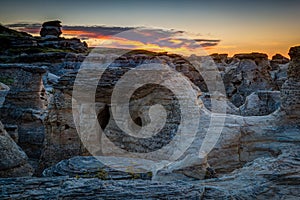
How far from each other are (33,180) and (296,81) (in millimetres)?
9852

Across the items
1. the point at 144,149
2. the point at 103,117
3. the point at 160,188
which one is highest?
the point at 103,117

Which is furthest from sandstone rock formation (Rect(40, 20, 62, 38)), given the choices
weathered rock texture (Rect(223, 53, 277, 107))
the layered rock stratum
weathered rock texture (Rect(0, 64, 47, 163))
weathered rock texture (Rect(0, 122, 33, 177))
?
weathered rock texture (Rect(0, 122, 33, 177))

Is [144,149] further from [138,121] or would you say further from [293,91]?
[293,91]

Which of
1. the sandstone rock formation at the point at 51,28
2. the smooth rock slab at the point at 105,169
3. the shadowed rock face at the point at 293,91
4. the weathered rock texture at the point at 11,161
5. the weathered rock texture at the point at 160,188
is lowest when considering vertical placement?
the weathered rock texture at the point at 11,161

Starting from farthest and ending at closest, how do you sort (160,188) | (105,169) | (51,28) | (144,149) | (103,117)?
(51,28), (103,117), (144,149), (105,169), (160,188)

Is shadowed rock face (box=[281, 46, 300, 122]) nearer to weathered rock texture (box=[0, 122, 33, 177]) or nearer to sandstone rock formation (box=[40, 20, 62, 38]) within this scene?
weathered rock texture (box=[0, 122, 33, 177])

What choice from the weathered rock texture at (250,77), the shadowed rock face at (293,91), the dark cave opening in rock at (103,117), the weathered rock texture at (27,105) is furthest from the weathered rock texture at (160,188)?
the weathered rock texture at (250,77)

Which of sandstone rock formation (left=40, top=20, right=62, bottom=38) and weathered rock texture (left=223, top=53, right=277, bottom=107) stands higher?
sandstone rock formation (left=40, top=20, right=62, bottom=38)

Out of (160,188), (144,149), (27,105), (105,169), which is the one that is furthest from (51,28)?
(160,188)

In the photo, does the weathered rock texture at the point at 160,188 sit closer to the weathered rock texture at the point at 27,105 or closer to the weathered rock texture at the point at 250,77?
the weathered rock texture at the point at 27,105

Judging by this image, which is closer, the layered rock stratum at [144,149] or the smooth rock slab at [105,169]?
the layered rock stratum at [144,149]

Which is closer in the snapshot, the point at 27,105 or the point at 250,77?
the point at 27,105

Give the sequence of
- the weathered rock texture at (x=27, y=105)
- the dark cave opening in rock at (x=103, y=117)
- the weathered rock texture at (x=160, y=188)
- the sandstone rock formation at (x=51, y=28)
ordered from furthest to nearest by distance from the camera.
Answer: the sandstone rock formation at (x=51, y=28) → the weathered rock texture at (x=27, y=105) → the dark cave opening in rock at (x=103, y=117) → the weathered rock texture at (x=160, y=188)

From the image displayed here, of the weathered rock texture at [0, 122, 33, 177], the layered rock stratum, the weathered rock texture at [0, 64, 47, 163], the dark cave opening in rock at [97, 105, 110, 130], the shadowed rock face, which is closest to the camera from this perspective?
the layered rock stratum
